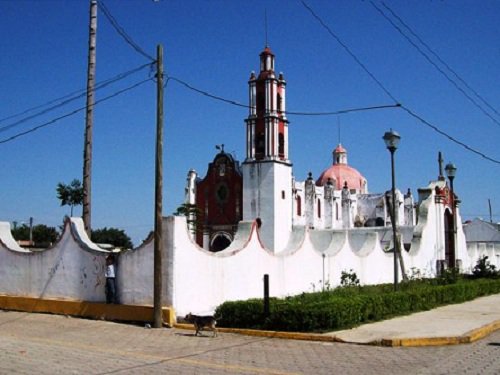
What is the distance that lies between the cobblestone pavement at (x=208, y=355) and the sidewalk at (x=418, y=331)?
241 millimetres

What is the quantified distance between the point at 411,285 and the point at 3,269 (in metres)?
12.0

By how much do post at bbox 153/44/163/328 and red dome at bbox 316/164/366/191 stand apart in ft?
179

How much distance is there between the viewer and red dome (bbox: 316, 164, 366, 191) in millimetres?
69375

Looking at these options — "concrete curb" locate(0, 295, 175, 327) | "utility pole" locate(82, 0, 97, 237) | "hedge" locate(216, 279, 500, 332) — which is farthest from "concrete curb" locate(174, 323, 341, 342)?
"utility pole" locate(82, 0, 97, 237)

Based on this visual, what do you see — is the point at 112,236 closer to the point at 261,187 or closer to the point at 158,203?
the point at 261,187

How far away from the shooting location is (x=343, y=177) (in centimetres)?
7012

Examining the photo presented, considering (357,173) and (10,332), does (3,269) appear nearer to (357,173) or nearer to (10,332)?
(10,332)

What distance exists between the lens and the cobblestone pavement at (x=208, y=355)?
9.04m

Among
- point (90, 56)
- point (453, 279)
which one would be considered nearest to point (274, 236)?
point (453, 279)

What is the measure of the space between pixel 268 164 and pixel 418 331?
118ft

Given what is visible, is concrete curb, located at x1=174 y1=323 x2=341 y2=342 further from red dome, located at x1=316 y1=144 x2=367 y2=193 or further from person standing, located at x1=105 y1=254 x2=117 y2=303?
red dome, located at x1=316 y1=144 x2=367 y2=193

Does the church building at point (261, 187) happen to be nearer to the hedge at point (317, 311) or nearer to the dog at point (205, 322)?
the hedge at point (317, 311)

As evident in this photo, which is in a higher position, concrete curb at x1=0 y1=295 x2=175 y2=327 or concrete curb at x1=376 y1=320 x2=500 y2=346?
concrete curb at x1=0 y1=295 x2=175 y2=327

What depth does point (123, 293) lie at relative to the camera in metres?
15.1
